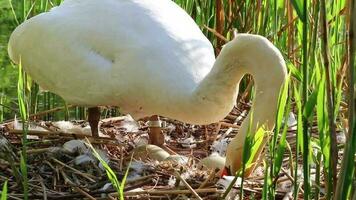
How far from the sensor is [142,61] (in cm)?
372

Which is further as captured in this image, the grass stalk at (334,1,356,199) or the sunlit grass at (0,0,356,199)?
the sunlit grass at (0,0,356,199)

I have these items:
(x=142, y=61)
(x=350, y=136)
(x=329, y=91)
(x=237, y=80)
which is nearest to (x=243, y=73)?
(x=237, y=80)

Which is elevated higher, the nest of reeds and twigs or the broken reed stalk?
A: the broken reed stalk

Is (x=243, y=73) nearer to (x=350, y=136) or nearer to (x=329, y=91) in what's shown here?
(x=329, y=91)

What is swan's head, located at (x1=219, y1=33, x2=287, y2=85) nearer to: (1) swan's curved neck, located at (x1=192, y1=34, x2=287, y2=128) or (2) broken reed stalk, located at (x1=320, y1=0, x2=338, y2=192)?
(1) swan's curved neck, located at (x1=192, y1=34, x2=287, y2=128)

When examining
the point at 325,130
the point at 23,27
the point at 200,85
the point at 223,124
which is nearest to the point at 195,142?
the point at 223,124

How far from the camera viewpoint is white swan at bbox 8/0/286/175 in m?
3.45

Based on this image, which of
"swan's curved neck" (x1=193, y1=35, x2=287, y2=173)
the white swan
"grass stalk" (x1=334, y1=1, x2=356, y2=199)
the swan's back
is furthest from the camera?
the swan's back

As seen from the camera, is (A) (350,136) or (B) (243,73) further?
(B) (243,73)

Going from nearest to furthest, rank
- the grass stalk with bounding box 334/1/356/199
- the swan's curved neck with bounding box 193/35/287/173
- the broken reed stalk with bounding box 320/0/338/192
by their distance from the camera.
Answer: the grass stalk with bounding box 334/1/356/199, the broken reed stalk with bounding box 320/0/338/192, the swan's curved neck with bounding box 193/35/287/173

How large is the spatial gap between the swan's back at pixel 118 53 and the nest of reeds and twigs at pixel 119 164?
28cm

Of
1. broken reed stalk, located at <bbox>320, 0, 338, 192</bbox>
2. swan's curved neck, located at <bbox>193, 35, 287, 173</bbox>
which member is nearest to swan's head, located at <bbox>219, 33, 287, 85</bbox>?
swan's curved neck, located at <bbox>193, 35, 287, 173</bbox>

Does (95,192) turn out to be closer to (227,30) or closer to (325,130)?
(325,130)

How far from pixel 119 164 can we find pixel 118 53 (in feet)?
1.83
